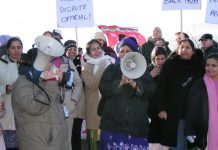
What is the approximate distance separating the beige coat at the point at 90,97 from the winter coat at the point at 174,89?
91 cm

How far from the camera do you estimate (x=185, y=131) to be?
18.3ft

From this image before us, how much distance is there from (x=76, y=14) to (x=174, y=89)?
319 centimetres

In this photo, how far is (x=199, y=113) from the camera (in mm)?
5465

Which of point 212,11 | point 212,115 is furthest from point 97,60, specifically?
point 212,11

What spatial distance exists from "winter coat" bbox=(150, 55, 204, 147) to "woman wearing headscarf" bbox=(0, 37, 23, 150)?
183 cm

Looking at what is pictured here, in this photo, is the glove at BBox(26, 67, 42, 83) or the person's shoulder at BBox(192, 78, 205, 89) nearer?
the glove at BBox(26, 67, 42, 83)

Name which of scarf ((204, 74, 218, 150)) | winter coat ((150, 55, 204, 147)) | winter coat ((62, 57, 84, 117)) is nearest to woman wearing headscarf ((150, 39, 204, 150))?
winter coat ((150, 55, 204, 147))

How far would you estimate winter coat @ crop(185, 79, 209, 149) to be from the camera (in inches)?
214

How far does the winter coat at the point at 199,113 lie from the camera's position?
214 inches

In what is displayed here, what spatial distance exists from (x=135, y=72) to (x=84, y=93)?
5.18 feet

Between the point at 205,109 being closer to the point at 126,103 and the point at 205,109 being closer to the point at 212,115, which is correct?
the point at 212,115

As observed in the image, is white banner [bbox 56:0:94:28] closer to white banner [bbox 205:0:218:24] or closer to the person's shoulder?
white banner [bbox 205:0:218:24]

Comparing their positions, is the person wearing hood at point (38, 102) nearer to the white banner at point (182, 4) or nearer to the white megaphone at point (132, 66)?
the white megaphone at point (132, 66)

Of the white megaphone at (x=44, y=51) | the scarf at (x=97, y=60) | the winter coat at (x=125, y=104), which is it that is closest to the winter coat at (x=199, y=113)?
the winter coat at (x=125, y=104)
